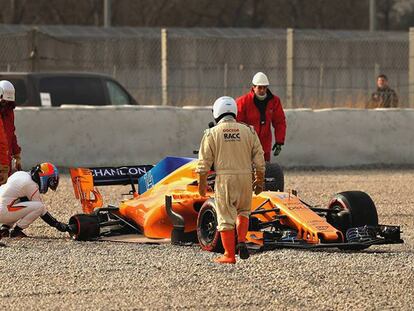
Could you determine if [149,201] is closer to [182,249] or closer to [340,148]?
[182,249]

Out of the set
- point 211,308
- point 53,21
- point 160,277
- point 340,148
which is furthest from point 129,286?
point 53,21

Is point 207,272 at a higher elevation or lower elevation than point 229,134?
lower

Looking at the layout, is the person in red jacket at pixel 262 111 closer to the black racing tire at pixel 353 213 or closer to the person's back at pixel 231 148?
the black racing tire at pixel 353 213

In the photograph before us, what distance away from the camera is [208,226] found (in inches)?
450

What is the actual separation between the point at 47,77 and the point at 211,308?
14.2 m

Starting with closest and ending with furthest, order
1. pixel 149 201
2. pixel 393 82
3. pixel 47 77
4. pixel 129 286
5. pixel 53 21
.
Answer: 1. pixel 129 286
2. pixel 149 201
3. pixel 47 77
4. pixel 393 82
5. pixel 53 21

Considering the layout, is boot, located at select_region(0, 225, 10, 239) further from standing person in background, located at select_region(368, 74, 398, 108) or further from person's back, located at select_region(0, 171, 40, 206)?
standing person in background, located at select_region(368, 74, 398, 108)

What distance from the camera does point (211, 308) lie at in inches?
332

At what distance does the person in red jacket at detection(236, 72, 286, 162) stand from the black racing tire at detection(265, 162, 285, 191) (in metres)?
2.31

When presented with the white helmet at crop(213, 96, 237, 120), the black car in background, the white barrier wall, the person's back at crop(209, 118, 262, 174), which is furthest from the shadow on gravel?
the black car in background

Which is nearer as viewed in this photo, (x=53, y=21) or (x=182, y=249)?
(x=182, y=249)

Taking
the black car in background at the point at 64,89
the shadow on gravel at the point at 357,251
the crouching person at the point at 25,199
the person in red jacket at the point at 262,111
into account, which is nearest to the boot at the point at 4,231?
the crouching person at the point at 25,199

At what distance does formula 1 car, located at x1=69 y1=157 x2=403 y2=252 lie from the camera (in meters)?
11.1

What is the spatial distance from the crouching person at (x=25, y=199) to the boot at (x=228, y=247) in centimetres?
248
